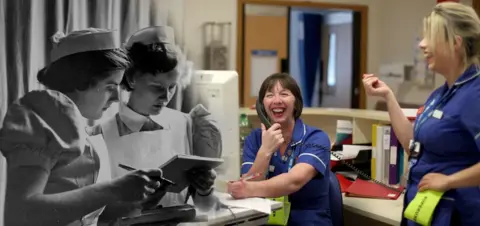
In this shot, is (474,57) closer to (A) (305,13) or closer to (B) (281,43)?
(B) (281,43)

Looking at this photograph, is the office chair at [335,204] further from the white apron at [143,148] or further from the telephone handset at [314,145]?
the white apron at [143,148]

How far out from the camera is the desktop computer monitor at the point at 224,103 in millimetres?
1669

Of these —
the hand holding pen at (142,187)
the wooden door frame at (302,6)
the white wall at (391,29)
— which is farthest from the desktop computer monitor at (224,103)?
the wooden door frame at (302,6)

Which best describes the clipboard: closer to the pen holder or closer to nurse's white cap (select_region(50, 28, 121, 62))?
nurse's white cap (select_region(50, 28, 121, 62))

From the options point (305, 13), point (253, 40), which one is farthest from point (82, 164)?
point (305, 13)

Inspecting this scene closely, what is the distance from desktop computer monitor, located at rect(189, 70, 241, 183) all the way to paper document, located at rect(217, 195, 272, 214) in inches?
2.7

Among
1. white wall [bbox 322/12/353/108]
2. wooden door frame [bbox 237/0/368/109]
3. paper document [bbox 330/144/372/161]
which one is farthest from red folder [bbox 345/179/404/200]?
white wall [bbox 322/12/353/108]

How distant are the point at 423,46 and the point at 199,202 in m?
0.90

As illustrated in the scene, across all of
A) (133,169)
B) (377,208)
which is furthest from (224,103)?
(377,208)

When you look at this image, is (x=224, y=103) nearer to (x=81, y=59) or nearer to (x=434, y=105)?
(x=81, y=59)

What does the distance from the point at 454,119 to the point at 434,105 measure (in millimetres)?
125

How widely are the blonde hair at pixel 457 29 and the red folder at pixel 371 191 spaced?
857 mm

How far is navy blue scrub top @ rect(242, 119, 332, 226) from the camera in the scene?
84.8 inches

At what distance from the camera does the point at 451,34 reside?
1.75 m
